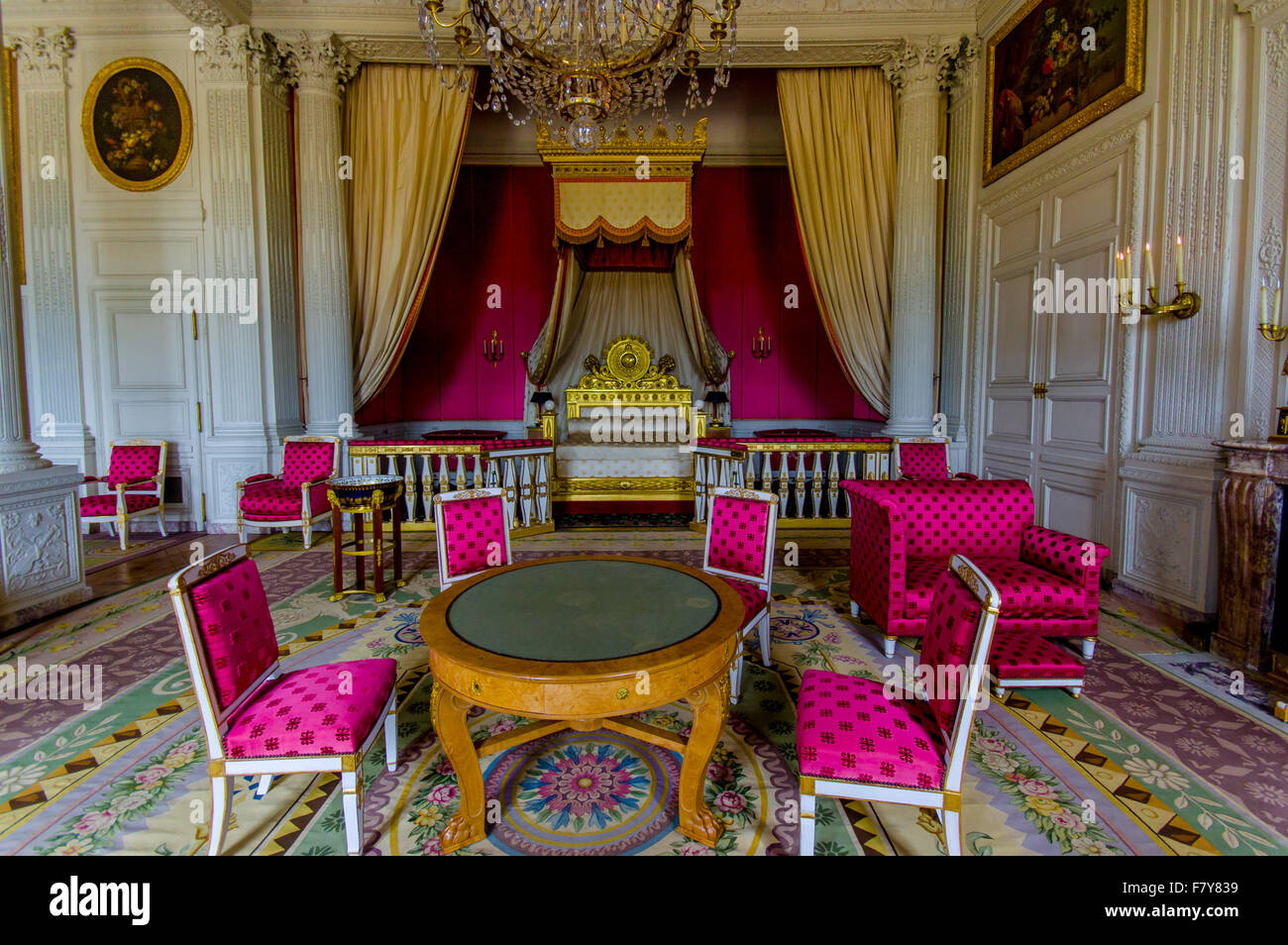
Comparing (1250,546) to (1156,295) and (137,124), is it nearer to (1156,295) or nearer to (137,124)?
(1156,295)

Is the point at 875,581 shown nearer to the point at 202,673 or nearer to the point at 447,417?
the point at 202,673

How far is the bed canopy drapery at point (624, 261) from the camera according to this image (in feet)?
19.9

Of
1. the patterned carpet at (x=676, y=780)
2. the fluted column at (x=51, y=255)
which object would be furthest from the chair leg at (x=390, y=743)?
the fluted column at (x=51, y=255)

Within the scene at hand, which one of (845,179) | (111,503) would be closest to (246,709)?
(111,503)

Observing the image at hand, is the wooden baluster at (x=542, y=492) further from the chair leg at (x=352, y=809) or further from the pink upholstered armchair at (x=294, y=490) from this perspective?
the chair leg at (x=352, y=809)

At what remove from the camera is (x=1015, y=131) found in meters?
5.05

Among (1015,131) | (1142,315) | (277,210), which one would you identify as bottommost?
(1142,315)

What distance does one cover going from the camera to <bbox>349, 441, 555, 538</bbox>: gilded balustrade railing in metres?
5.50

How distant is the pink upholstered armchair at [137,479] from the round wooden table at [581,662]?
4.98 m

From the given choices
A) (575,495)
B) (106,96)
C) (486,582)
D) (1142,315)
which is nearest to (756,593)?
(486,582)

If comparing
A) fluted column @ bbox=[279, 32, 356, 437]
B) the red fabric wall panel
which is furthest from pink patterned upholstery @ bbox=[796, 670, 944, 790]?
the red fabric wall panel

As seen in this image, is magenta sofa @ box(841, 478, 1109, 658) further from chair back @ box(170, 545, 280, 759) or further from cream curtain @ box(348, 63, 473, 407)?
cream curtain @ box(348, 63, 473, 407)

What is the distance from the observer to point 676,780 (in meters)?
2.07

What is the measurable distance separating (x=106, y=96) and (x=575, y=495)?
5688mm
